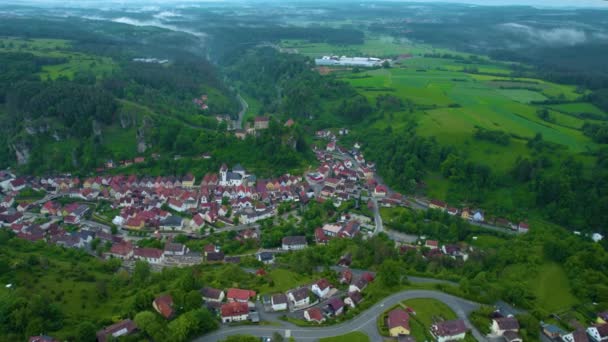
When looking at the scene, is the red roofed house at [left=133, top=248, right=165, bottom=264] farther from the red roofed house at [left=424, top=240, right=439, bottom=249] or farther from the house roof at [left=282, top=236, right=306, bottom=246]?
the red roofed house at [left=424, top=240, right=439, bottom=249]

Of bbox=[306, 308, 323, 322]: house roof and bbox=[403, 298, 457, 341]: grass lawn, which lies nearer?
bbox=[403, 298, 457, 341]: grass lawn

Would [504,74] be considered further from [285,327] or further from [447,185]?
[285,327]

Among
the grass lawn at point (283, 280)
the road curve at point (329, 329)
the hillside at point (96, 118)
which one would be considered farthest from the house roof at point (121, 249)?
the hillside at point (96, 118)

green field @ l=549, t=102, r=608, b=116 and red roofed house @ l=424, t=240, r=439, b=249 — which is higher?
green field @ l=549, t=102, r=608, b=116

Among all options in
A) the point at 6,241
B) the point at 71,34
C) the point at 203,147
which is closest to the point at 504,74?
the point at 203,147


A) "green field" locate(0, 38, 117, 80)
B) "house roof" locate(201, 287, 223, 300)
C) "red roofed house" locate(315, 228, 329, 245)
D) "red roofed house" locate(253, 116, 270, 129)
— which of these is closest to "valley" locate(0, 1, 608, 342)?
"house roof" locate(201, 287, 223, 300)

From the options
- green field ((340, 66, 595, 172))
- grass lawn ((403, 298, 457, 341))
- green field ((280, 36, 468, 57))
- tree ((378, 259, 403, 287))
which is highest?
green field ((280, 36, 468, 57))

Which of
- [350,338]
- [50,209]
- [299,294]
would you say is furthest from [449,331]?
[50,209]
